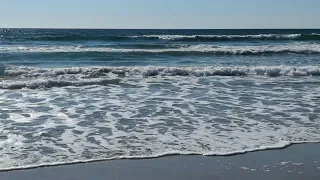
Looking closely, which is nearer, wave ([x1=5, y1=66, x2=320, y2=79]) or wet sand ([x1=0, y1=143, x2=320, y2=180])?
wet sand ([x1=0, y1=143, x2=320, y2=180])

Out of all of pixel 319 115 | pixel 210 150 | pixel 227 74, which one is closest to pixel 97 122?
pixel 210 150

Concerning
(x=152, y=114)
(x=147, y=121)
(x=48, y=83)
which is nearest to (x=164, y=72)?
(x=48, y=83)

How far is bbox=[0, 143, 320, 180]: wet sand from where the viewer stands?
5.23 metres

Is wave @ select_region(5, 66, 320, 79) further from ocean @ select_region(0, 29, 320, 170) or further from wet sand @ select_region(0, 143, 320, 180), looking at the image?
wet sand @ select_region(0, 143, 320, 180)

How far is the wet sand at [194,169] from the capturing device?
523cm

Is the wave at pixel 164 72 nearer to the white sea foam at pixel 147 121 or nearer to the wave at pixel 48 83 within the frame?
the wave at pixel 48 83

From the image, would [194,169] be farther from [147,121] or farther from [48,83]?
[48,83]

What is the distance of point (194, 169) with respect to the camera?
5504 millimetres

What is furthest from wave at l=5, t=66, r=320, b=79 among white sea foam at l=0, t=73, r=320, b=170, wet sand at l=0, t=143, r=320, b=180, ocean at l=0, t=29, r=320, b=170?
wet sand at l=0, t=143, r=320, b=180

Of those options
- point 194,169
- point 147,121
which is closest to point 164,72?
point 147,121

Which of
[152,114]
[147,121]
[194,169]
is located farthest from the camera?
[152,114]

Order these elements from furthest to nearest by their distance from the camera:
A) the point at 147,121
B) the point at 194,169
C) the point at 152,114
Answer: the point at 152,114
the point at 147,121
the point at 194,169

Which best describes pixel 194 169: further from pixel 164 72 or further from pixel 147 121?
pixel 164 72

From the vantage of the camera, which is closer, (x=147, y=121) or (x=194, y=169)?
(x=194, y=169)
